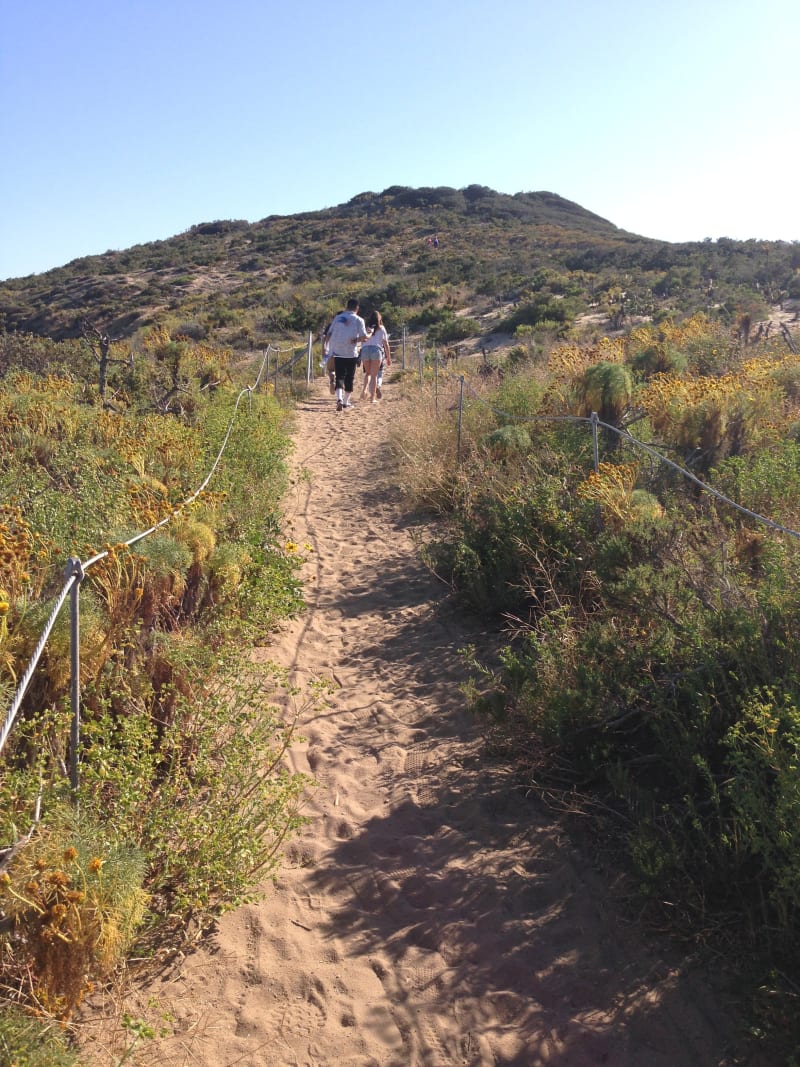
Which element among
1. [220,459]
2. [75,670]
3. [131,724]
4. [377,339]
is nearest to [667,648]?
[131,724]

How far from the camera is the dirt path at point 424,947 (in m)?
2.43

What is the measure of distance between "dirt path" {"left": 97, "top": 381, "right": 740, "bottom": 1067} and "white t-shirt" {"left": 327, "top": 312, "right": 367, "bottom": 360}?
7.64 meters

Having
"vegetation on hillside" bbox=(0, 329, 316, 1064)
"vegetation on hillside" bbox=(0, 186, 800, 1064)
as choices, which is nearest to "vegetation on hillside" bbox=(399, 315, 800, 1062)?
"vegetation on hillside" bbox=(0, 186, 800, 1064)

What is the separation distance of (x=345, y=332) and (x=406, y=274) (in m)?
25.8

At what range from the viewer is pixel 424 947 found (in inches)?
111

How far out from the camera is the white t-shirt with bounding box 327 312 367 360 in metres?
10.9

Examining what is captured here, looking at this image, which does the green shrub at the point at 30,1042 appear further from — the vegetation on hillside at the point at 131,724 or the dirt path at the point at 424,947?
the dirt path at the point at 424,947

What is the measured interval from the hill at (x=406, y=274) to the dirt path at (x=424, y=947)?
1669cm

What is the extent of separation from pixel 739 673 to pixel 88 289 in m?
41.8

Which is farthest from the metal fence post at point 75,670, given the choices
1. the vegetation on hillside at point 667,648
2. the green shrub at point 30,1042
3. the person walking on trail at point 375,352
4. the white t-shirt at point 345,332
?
the person walking on trail at point 375,352

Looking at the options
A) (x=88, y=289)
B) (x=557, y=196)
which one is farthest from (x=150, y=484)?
(x=557, y=196)

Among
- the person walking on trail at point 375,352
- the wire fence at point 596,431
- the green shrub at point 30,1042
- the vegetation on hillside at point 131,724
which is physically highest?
the person walking on trail at point 375,352

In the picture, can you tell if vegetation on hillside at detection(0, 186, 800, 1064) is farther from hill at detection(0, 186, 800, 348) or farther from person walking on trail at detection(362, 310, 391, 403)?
hill at detection(0, 186, 800, 348)

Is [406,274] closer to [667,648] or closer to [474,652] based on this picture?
[474,652]
